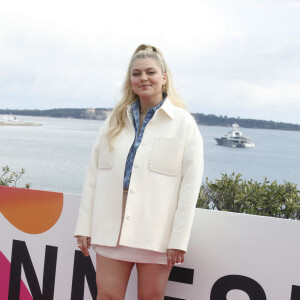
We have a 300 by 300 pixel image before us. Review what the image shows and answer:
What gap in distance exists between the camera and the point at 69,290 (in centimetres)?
293

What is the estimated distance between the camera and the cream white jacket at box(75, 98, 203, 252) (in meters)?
2.20

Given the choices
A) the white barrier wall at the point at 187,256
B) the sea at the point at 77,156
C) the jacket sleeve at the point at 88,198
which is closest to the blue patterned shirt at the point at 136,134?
the jacket sleeve at the point at 88,198

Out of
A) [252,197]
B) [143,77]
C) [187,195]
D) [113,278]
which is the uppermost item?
[143,77]

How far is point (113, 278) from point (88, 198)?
40 cm

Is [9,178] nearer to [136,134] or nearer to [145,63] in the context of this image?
[136,134]

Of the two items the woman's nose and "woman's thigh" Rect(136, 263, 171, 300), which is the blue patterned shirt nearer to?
the woman's nose

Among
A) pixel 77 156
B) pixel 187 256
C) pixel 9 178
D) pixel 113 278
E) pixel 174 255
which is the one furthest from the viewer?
pixel 77 156

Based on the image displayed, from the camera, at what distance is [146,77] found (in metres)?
2.32

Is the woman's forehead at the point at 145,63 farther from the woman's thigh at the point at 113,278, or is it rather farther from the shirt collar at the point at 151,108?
the woman's thigh at the point at 113,278

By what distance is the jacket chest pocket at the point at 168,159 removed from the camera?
2.25 metres

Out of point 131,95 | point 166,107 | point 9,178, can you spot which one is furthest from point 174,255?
point 9,178

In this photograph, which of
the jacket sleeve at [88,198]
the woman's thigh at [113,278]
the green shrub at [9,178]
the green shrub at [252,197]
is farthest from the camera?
the green shrub at [9,178]

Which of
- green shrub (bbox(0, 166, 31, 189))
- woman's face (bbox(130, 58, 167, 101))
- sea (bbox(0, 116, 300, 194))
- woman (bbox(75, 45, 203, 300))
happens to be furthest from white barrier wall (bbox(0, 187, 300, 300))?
sea (bbox(0, 116, 300, 194))

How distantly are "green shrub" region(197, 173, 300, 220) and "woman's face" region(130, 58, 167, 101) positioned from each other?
120 centimetres
